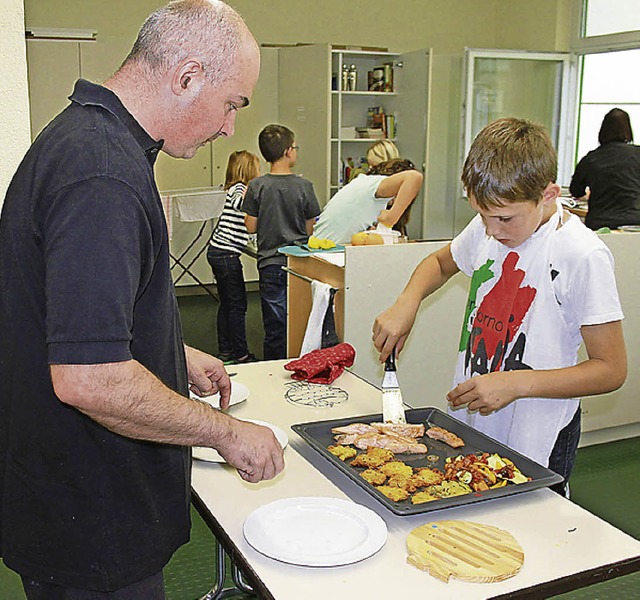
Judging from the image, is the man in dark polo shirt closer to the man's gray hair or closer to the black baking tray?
the man's gray hair

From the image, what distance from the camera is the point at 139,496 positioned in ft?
3.68

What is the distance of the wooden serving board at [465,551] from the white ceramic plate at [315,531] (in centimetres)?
6

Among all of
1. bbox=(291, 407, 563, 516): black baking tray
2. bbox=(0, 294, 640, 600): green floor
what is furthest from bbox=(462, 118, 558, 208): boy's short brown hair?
bbox=(0, 294, 640, 600): green floor

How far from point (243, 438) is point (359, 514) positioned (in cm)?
28

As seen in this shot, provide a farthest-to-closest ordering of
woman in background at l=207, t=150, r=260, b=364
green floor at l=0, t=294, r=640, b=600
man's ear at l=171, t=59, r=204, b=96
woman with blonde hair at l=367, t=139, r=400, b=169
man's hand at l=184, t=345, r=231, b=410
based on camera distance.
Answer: woman with blonde hair at l=367, t=139, r=400, b=169, woman in background at l=207, t=150, r=260, b=364, green floor at l=0, t=294, r=640, b=600, man's hand at l=184, t=345, r=231, b=410, man's ear at l=171, t=59, r=204, b=96

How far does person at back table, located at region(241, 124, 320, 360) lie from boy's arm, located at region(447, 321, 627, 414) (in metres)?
2.61

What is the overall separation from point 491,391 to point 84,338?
87 cm

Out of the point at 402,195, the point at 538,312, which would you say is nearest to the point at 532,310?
the point at 538,312

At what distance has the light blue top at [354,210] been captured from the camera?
12.6ft

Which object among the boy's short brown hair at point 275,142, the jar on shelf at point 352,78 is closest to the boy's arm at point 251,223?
the boy's short brown hair at point 275,142

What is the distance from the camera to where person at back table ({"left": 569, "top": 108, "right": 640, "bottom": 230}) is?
4719mm

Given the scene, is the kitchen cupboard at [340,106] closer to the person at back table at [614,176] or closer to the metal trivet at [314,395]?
the person at back table at [614,176]

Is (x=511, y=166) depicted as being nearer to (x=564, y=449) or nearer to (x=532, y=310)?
(x=532, y=310)

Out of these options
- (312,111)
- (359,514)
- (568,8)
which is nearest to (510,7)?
(568,8)
